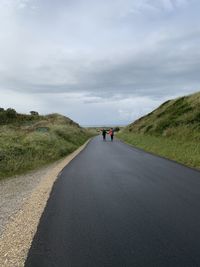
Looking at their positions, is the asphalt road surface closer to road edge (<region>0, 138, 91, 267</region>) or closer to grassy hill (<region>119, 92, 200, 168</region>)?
road edge (<region>0, 138, 91, 267</region>)

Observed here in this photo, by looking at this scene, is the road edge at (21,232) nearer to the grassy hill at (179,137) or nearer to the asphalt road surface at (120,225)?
the asphalt road surface at (120,225)

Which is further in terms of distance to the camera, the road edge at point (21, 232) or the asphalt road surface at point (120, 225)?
the road edge at point (21, 232)

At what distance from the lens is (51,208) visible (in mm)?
8891

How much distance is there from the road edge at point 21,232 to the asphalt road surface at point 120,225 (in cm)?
17

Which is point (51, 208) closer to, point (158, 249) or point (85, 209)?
point (85, 209)

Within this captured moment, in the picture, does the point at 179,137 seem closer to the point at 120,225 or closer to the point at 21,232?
the point at 120,225

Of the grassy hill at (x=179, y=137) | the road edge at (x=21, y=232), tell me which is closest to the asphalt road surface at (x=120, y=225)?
the road edge at (x=21, y=232)

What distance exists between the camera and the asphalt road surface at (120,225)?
17.8ft

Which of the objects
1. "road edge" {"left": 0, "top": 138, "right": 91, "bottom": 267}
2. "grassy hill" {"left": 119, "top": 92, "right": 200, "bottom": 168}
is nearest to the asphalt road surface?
"road edge" {"left": 0, "top": 138, "right": 91, "bottom": 267}

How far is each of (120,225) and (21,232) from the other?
199 cm

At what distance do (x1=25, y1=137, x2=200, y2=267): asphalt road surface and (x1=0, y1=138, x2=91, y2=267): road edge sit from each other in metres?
0.17

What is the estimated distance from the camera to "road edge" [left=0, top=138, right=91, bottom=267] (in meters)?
5.70

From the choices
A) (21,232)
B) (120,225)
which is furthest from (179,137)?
(21,232)

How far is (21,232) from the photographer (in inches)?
278
